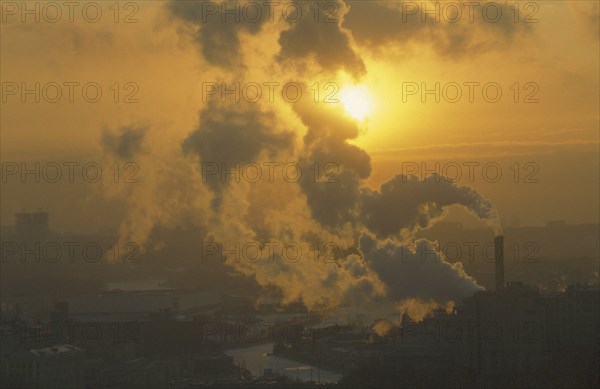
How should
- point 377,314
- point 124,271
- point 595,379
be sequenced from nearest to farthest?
point 595,379 < point 377,314 < point 124,271

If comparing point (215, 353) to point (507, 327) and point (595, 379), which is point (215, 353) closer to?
point (507, 327)

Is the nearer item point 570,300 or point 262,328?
point 570,300

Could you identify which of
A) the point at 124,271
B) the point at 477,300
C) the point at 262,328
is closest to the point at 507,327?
the point at 477,300

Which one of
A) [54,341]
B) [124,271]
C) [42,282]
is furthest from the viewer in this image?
[124,271]

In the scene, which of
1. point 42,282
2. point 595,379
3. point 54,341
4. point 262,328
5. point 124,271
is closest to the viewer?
point 595,379

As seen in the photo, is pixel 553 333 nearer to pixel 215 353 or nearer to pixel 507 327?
pixel 507 327

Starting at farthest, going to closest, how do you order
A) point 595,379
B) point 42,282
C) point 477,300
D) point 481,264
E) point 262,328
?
point 42,282, point 481,264, point 262,328, point 477,300, point 595,379

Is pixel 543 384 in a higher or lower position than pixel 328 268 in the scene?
lower

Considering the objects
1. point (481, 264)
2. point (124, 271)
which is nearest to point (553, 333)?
point (481, 264)

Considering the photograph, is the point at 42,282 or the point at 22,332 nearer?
the point at 22,332
